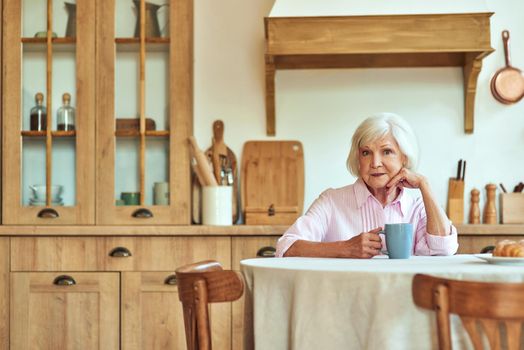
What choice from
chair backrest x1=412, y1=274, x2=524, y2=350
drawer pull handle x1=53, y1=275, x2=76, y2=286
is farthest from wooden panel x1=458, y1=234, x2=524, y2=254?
chair backrest x1=412, y1=274, x2=524, y2=350

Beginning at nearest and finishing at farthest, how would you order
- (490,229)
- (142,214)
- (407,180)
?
1. (407,180)
2. (490,229)
3. (142,214)

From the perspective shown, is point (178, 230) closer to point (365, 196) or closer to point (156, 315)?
point (156, 315)

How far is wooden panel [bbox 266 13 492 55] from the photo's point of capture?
334 centimetres

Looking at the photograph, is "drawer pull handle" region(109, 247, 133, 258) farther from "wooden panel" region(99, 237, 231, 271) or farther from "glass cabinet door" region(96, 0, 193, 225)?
"glass cabinet door" region(96, 0, 193, 225)

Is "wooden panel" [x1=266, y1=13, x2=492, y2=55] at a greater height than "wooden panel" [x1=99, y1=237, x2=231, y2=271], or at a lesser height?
greater

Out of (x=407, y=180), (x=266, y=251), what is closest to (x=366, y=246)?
(x=407, y=180)

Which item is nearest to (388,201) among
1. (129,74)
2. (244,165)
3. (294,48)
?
(294,48)

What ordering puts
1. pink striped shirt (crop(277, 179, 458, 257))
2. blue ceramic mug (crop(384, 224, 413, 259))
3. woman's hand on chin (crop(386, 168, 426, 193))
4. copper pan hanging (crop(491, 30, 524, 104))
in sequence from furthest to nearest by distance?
copper pan hanging (crop(491, 30, 524, 104))
pink striped shirt (crop(277, 179, 458, 257))
woman's hand on chin (crop(386, 168, 426, 193))
blue ceramic mug (crop(384, 224, 413, 259))

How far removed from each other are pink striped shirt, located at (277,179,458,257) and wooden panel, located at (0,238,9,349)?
1589mm

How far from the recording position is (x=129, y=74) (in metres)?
3.66

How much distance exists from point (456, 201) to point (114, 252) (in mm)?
1645

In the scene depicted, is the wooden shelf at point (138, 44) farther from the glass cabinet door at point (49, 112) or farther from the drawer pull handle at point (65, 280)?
the drawer pull handle at point (65, 280)

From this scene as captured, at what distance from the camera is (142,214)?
11.6ft

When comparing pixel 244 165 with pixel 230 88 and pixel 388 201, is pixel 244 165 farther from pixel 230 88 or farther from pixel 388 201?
pixel 388 201
